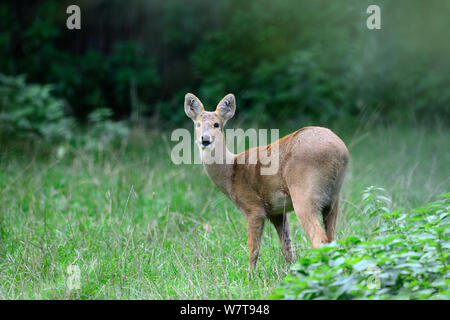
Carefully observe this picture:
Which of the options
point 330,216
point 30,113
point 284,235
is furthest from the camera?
point 30,113

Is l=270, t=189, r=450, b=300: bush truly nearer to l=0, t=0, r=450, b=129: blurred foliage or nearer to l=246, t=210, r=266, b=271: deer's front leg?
l=246, t=210, r=266, b=271: deer's front leg

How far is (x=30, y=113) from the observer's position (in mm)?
8969

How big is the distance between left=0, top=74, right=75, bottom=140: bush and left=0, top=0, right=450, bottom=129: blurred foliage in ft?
4.90

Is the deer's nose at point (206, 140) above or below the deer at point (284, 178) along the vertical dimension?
above

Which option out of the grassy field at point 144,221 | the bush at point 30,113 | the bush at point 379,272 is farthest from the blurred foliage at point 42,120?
the bush at point 379,272

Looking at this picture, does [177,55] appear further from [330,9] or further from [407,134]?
[407,134]

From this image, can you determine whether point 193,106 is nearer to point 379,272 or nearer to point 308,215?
point 308,215

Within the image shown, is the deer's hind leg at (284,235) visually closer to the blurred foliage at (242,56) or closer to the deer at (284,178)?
the deer at (284,178)

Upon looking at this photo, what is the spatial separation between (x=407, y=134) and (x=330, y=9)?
11.6ft

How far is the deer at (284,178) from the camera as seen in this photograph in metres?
3.98

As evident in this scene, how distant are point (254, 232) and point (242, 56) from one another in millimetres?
7470

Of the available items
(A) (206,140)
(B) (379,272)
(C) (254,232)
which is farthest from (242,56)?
(B) (379,272)

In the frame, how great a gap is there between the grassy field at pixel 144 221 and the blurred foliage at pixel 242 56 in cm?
237
